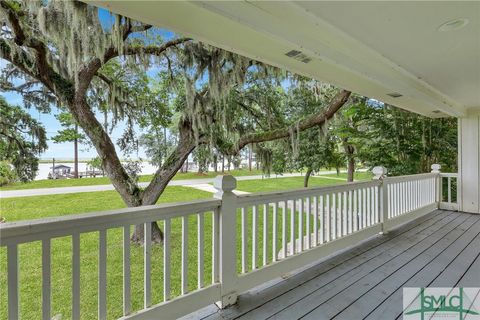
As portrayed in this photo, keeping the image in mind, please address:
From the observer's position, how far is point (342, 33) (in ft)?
6.94

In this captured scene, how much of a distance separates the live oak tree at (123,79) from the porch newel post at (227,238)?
8.95 ft

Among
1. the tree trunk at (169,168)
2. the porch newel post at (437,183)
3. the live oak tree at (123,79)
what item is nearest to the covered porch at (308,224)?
the porch newel post at (437,183)

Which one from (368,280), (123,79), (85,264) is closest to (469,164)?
(368,280)

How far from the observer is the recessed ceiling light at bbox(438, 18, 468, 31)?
6.10 feet

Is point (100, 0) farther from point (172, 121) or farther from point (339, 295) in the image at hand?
point (172, 121)

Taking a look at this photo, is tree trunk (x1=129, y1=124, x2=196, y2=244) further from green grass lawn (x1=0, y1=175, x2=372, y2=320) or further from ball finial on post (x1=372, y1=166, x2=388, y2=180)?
ball finial on post (x1=372, y1=166, x2=388, y2=180)

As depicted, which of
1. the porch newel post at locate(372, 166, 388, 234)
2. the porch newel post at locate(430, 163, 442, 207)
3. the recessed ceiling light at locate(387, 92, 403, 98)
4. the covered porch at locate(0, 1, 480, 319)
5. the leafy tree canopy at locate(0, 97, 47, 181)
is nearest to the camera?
the covered porch at locate(0, 1, 480, 319)

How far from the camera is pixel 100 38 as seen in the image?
11.8ft

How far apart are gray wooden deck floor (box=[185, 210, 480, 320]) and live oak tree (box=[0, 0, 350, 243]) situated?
2.79m

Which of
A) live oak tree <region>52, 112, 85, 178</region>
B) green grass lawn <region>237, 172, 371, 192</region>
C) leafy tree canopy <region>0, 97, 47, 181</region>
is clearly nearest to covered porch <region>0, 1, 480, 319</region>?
live oak tree <region>52, 112, 85, 178</region>

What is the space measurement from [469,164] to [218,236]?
546 centimetres

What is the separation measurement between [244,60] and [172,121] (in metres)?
2.78

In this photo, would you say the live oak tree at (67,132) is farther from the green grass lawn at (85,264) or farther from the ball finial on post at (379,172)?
the ball finial on post at (379,172)

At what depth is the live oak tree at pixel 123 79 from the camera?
140 inches
